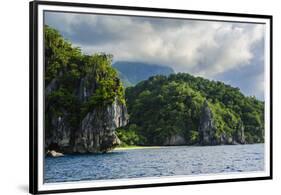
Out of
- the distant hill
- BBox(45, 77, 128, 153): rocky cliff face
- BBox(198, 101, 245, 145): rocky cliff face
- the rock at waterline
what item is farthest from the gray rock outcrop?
the rock at waterline

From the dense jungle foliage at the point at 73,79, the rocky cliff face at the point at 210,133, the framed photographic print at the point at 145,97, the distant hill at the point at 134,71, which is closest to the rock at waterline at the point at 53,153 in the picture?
the framed photographic print at the point at 145,97

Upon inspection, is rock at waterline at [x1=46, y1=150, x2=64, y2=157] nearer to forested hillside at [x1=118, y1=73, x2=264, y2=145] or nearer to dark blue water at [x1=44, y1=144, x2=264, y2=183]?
dark blue water at [x1=44, y1=144, x2=264, y2=183]

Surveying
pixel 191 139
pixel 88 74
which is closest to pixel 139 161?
pixel 191 139

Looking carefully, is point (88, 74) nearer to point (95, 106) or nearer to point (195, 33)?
point (95, 106)

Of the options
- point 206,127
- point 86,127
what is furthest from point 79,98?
point 206,127

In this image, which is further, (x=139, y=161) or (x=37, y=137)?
(x=139, y=161)
